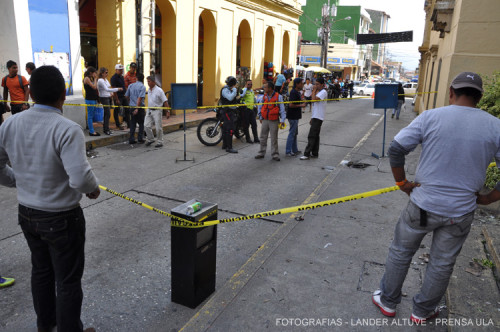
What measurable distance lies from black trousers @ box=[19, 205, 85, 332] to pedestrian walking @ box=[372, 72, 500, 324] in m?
2.50

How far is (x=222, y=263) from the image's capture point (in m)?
4.58

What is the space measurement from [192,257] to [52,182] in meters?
1.35

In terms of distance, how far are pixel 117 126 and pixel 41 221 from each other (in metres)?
10.3

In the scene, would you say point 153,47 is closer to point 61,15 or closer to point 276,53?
point 61,15

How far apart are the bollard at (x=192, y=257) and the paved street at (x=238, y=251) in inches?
5.6

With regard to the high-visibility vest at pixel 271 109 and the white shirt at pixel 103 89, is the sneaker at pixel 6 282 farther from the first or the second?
the white shirt at pixel 103 89

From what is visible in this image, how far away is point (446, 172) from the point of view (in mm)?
3047

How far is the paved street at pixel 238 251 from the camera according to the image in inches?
142

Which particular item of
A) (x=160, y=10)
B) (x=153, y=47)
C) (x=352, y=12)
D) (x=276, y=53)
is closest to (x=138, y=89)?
(x=153, y=47)

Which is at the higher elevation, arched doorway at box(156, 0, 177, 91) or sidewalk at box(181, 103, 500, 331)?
arched doorway at box(156, 0, 177, 91)

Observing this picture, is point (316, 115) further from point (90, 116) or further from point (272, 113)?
point (90, 116)

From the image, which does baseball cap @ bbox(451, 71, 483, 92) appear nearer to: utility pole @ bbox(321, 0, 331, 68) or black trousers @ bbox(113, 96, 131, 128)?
black trousers @ bbox(113, 96, 131, 128)

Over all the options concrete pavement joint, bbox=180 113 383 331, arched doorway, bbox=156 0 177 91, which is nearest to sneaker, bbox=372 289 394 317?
concrete pavement joint, bbox=180 113 383 331

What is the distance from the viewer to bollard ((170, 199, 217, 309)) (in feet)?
11.5
